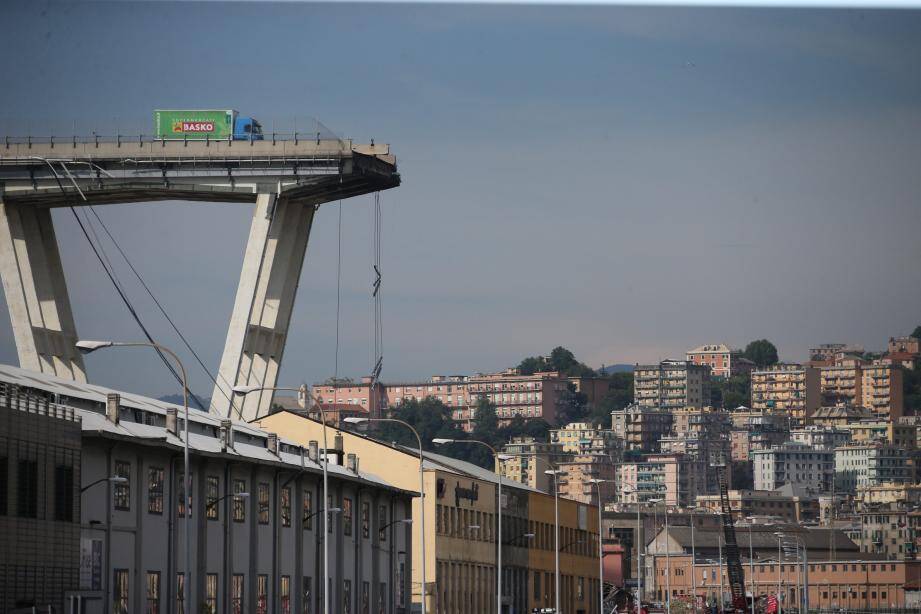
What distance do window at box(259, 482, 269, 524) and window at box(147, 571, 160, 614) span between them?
870 cm

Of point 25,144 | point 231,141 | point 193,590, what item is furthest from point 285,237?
point 193,590

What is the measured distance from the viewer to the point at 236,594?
5897cm

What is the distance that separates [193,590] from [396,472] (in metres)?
36.9

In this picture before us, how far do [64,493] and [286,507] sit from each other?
18143 mm

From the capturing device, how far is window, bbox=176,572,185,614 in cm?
5403

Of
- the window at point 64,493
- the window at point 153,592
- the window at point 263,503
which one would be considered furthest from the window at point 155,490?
the window at point 263,503

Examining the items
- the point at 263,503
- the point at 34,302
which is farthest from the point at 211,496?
the point at 34,302

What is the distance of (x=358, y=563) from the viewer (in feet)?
241

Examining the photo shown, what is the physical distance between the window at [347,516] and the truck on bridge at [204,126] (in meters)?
30.4

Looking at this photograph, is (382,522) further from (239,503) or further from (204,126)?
(204,126)

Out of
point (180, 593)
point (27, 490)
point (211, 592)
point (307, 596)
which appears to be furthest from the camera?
point (307, 596)

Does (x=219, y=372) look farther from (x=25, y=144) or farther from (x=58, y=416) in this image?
(x=58, y=416)

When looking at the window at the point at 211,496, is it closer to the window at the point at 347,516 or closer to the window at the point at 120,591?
the window at the point at 120,591

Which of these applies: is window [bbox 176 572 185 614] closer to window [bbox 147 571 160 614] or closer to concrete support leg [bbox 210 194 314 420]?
window [bbox 147 571 160 614]
